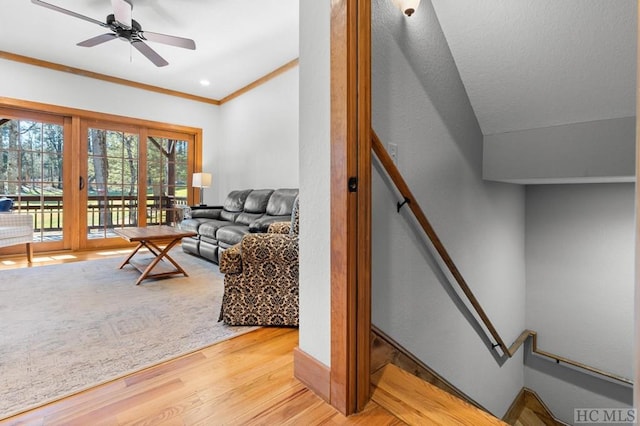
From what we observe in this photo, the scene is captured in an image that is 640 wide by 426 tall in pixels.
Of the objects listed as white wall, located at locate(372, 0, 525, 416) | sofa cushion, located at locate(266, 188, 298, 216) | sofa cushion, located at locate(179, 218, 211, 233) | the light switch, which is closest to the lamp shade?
sofa cushion, located at locate(179, 218, 211, 233)

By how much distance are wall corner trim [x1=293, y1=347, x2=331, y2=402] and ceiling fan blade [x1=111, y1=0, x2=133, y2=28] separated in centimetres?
311

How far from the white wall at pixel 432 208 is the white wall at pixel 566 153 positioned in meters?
0.18

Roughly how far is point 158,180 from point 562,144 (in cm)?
571

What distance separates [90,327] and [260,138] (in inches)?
147

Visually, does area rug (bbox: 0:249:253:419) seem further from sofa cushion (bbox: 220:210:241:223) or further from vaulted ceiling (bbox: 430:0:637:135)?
vaulted ceiling (bbox: 430:0:637:135)

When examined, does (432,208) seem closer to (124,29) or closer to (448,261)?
(448,261)

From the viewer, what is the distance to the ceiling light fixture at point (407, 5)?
1.59 metres

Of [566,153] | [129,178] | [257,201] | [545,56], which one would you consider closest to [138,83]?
[129,178]

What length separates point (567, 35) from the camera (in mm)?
1734

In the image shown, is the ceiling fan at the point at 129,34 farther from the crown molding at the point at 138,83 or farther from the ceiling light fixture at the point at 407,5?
the ceiling light fixture at the point at 407,5

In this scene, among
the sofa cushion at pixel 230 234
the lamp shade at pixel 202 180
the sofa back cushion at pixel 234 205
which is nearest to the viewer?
the sofa cushion at pixel 230 234

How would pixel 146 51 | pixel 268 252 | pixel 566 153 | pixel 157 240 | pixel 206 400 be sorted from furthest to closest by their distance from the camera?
pixel 146 51, pixel 157 240, pixel 566 153, pixel 268 252, pixel 206 400

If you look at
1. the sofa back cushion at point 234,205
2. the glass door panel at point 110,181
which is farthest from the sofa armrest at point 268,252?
the glass door panel at point 110,181

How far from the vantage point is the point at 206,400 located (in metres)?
1.36
